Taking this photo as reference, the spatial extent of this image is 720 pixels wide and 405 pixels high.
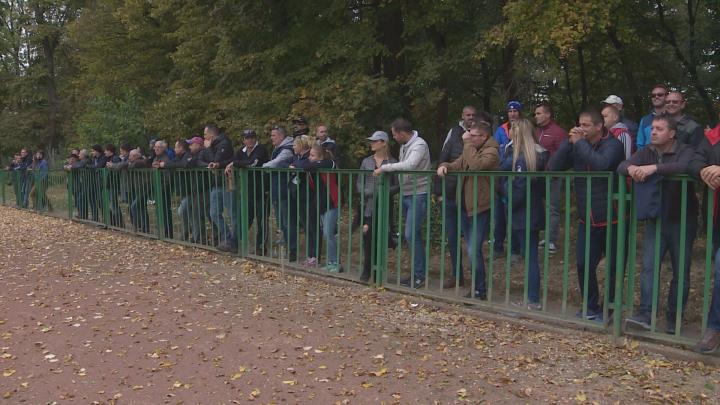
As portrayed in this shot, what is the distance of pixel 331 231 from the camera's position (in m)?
7.09

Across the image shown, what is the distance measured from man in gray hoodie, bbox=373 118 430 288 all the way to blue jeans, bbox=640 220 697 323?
2117 millimetres

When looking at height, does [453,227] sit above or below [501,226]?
above

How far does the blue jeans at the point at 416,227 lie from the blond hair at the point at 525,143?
3.31ft

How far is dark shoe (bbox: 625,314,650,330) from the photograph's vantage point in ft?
15.3

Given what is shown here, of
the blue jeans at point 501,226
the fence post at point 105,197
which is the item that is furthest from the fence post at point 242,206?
the fence post at point 105,197

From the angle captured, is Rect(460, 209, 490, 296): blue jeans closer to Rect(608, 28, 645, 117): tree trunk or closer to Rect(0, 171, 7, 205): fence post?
Rect(608, 28, 645, 117): tree trunk

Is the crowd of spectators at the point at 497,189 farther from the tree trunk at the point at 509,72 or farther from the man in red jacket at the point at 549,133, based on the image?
the tree trunk at the point at 509,72

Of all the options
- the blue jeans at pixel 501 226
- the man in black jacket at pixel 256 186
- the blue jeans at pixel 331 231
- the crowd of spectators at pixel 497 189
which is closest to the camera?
the crowd of spectators at pixel 497 189

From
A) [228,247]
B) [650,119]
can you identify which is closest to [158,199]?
[228,247]

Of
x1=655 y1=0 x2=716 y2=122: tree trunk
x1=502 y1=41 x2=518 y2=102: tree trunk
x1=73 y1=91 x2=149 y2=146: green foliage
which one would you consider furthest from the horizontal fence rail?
x1=73 y1=91 x2=149 y2=146: green foliage

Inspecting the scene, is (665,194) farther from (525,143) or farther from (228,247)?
(228,247)

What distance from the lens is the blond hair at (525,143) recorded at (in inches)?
231

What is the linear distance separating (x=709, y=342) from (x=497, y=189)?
216 cm

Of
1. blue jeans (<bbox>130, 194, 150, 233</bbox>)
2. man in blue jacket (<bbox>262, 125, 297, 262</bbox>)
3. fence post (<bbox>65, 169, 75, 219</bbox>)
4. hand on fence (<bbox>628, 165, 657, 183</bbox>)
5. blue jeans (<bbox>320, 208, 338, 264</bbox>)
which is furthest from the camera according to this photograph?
fence post (<bbox>65, 169, 75, 219</bbox>)
